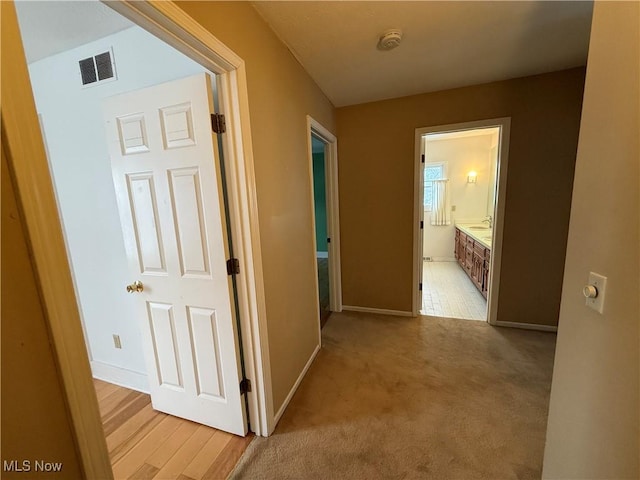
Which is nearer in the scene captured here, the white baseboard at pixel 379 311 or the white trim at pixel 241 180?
the white trim at pixel 241 180

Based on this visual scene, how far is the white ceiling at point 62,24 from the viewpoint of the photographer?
126 cm

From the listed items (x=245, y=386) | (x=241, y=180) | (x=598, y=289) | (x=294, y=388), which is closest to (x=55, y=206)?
(x=241, y=180)

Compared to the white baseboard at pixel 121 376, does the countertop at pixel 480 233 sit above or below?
above

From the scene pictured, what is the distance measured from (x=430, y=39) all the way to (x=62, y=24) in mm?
2162

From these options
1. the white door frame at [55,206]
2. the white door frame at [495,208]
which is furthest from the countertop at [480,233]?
the white door frame at [55,206]

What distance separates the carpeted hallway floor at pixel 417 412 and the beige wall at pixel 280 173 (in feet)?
0.92

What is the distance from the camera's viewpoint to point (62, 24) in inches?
54.4

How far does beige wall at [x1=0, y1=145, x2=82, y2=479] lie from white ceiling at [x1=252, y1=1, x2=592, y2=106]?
5.01ft

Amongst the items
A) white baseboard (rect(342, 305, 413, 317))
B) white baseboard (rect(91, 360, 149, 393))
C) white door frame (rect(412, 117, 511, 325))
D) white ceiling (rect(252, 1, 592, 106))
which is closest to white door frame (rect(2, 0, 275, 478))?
white ceiling (rect(252, 1, 592, 106))

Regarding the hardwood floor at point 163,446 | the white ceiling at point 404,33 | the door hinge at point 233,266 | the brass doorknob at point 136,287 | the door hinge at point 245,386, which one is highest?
the white ceiling at point 404,33

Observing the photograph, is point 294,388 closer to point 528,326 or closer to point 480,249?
point 528,326

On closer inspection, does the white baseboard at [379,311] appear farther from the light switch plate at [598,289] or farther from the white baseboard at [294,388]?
the light switch plate at [598,289]

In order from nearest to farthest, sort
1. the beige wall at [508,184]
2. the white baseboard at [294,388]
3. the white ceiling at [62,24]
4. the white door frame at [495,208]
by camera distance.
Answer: the white ceiling at [62,24] → the white baseboard at [294,388] → the beige wall at [508,184] → the white door frame at [495,208]
